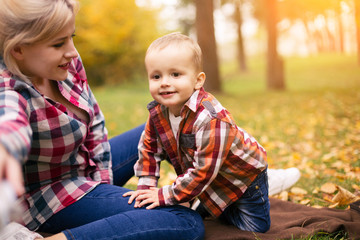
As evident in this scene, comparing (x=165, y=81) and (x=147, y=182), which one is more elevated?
(x=165, y=81)

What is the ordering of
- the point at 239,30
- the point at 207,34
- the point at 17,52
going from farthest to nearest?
the point at 239,30 → the point at 207,34 → the point at 17,52

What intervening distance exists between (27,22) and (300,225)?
1828 millimetres

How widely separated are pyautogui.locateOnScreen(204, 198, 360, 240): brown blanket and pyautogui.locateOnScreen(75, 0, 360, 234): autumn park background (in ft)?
0.85

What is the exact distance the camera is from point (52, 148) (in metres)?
1.75

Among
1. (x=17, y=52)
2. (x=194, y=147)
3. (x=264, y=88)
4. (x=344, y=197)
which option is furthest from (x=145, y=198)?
(x=264, y=88)

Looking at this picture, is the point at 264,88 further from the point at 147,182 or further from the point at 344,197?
the point at 147,182

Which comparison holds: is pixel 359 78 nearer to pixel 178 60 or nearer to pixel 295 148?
pixel 295 148

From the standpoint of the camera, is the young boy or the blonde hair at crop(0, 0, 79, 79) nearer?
the blonde hair at crop(0, 0, 79, 79)

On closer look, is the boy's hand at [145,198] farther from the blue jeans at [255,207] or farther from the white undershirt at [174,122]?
the blue jeans at [255,207]

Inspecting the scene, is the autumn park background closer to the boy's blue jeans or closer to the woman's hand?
the boy's blue jeans

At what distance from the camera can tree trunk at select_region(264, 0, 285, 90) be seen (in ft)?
34.4

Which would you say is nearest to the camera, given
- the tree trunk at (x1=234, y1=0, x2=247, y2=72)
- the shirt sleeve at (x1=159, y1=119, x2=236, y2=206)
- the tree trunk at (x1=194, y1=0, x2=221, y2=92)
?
the shirt sleeve at (x1=159, y1=119, x2=236, y2=206)

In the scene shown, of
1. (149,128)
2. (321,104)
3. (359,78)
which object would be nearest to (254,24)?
(359,78)

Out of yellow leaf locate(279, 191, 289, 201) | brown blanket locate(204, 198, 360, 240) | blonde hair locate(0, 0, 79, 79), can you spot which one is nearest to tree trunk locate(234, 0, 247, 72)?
yellow leaf locate(279, 191, 289, 201)
